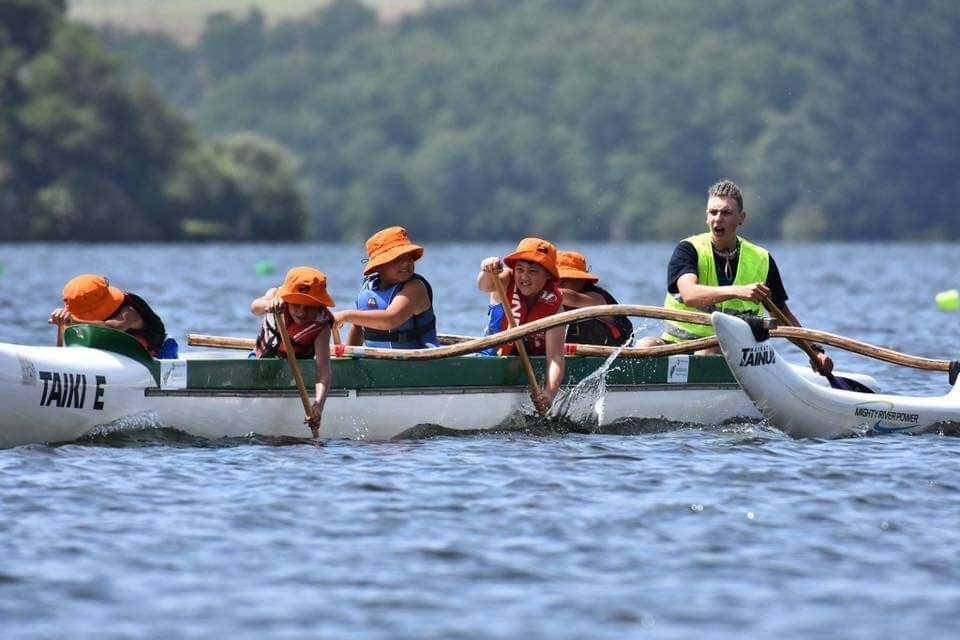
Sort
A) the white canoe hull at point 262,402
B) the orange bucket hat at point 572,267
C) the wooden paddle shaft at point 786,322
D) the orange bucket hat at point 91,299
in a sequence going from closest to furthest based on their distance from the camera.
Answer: the white canoe hull at point 262,402 → the orange bucket hat at point 91,299 → the wooden paddle shaft at point 786,322 → the orange bucket hat at point 572,267

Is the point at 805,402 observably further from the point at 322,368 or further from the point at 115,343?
the point at 115,343

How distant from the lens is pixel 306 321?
1102cm

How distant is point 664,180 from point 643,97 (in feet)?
64.2

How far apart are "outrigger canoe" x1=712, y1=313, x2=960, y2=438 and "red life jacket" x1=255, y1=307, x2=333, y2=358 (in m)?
2.57

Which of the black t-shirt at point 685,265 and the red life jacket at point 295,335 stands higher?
the black t-shirt at point 685,265

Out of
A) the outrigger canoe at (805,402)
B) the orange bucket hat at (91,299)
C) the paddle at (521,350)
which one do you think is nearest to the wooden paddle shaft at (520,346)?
the paddle at (521,350)


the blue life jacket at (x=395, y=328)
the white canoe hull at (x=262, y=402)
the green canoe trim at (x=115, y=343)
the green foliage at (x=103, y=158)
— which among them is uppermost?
the green foliage at (x=103, y=158)

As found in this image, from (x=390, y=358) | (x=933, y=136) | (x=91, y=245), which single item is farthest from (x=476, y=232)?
(x=390, y=358)

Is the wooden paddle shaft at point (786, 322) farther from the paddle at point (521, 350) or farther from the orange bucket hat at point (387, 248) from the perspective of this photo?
the orange bucket hat at point (387, 248)

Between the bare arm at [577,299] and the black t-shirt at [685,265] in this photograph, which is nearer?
the black t-shirt at [685,265]

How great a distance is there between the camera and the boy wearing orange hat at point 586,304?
12.6m

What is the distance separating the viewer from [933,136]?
121 meters

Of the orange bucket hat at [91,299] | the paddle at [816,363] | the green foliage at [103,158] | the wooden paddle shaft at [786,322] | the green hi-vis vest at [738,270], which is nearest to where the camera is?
the orange bucket hat at [91,299]

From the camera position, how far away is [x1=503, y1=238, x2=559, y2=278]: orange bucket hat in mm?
11656
